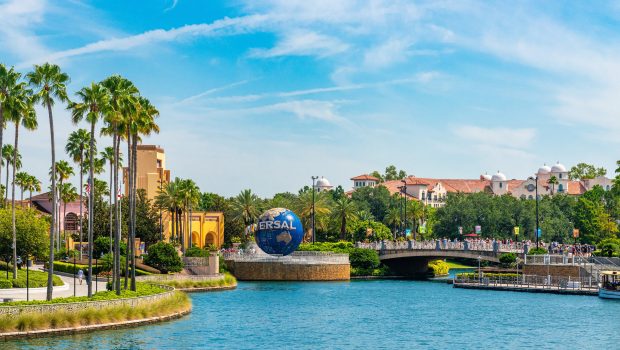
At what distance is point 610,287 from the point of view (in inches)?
3157

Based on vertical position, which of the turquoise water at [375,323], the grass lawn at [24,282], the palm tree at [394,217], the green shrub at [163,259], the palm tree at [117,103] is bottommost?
the turquoise water at [375,323]

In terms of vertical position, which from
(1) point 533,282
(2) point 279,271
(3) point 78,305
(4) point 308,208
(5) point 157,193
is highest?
(5) point 157,193

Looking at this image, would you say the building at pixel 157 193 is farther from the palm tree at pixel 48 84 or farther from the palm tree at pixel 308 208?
the palm tree at pixel 48 84

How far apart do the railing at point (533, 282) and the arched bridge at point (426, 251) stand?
621 cm

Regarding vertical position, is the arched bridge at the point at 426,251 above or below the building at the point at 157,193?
below

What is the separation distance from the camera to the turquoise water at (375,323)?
5344 centimetres

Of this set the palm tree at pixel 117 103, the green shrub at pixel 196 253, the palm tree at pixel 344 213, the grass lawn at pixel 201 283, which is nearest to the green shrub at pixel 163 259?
the grass lawn at pixel 201 283

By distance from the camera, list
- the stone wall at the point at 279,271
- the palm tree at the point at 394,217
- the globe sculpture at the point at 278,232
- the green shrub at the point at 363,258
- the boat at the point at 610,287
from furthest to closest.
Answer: the palm tree at the point at 394,217
the green shrub at the point at 363,258
the stone wall at the point at 279,271
the globe sculpture at the point at 278,232
the boat at the point at 610,287

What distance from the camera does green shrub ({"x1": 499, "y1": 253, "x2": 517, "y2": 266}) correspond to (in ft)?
341

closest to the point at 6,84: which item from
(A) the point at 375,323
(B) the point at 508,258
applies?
(A) the point at 375,323

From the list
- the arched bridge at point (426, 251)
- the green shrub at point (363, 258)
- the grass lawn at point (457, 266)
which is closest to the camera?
the arched bridge at point (426, 251)

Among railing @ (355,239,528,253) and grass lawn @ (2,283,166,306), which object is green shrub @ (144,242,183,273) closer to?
grass lawn @ (2,283,166,306)

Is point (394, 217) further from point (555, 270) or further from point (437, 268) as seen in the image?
point (555, 270)

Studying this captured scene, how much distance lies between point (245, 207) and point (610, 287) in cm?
6652
